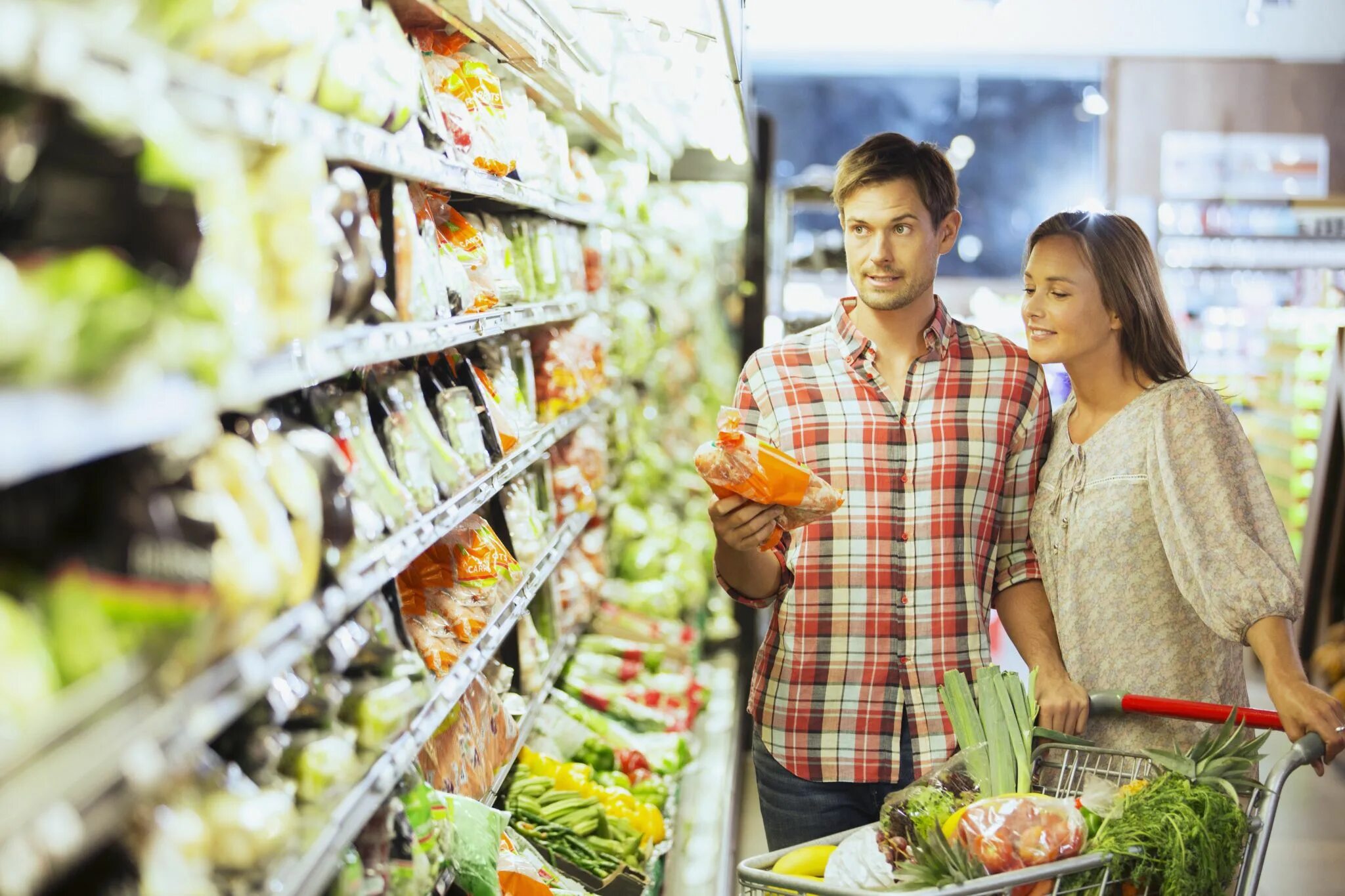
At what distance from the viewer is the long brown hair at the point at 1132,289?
2371 millimetres

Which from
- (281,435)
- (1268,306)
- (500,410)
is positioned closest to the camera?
(281,435)

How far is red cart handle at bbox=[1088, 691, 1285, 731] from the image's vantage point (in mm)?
1989

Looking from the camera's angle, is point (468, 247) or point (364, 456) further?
point (468, 247)

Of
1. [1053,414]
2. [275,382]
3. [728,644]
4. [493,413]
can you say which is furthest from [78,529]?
[728,644]

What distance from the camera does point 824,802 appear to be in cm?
249

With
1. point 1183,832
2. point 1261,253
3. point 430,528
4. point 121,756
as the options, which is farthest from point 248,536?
point 1261,253

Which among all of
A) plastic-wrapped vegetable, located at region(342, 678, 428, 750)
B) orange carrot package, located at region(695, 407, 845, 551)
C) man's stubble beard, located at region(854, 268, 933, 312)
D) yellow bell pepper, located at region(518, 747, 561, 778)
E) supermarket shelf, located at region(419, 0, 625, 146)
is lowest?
yellow bell pepper, located at region(518, 747, 561, 778)

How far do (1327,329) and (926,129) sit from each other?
3391 mm

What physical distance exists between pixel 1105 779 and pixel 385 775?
1.21 meters

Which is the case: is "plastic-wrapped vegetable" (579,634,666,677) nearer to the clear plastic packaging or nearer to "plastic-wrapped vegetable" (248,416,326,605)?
the clear plastic packaging

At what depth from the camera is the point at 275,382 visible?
4.32 feet

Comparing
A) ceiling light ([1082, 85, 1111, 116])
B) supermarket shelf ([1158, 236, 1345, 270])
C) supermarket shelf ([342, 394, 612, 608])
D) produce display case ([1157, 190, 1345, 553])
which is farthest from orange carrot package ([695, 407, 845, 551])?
ceiling light ([1082, 85, 1111, 116])

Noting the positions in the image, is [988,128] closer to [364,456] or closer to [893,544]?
[893,544]

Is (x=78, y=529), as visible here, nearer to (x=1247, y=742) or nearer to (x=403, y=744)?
(x=403, y=744)
